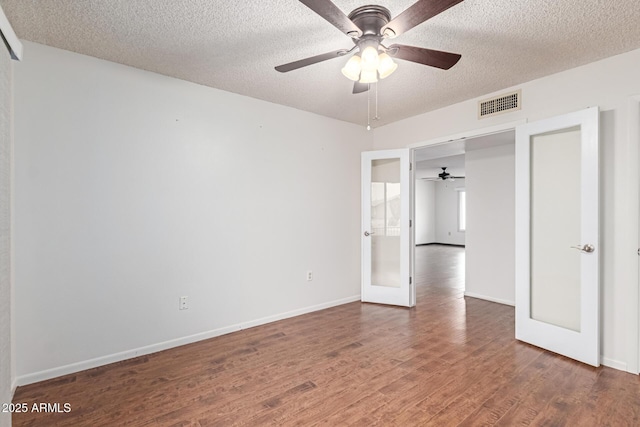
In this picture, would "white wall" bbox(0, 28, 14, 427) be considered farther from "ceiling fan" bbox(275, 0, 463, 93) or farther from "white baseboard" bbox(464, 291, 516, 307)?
"white baseboard" bbox(464, 291, 516, 307)

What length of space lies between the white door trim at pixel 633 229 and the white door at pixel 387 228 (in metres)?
2.14

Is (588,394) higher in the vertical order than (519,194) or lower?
lower

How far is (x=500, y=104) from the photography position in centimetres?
330

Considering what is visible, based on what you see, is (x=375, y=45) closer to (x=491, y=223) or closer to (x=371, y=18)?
(x=371, y=18)

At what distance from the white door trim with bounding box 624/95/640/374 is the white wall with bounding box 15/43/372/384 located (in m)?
3.03

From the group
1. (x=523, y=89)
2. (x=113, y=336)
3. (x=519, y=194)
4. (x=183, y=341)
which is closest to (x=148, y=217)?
(x=113, y=336)

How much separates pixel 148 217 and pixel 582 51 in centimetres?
407

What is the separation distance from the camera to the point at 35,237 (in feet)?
7.81

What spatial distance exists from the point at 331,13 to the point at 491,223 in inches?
170

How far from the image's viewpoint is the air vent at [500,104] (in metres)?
3.17

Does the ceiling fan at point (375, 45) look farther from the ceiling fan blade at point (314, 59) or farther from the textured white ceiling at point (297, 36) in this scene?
the textured white ceiling at point (297, 36)

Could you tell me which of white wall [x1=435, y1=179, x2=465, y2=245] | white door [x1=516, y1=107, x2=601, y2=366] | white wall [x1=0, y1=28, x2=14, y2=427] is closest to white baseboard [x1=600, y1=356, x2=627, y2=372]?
white door [x1=516, y1=107, x2=601, y2=366]

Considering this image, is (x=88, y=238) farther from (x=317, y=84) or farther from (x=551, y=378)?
(x=551, y=378)

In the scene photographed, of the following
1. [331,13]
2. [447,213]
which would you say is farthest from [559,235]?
[447,213]
